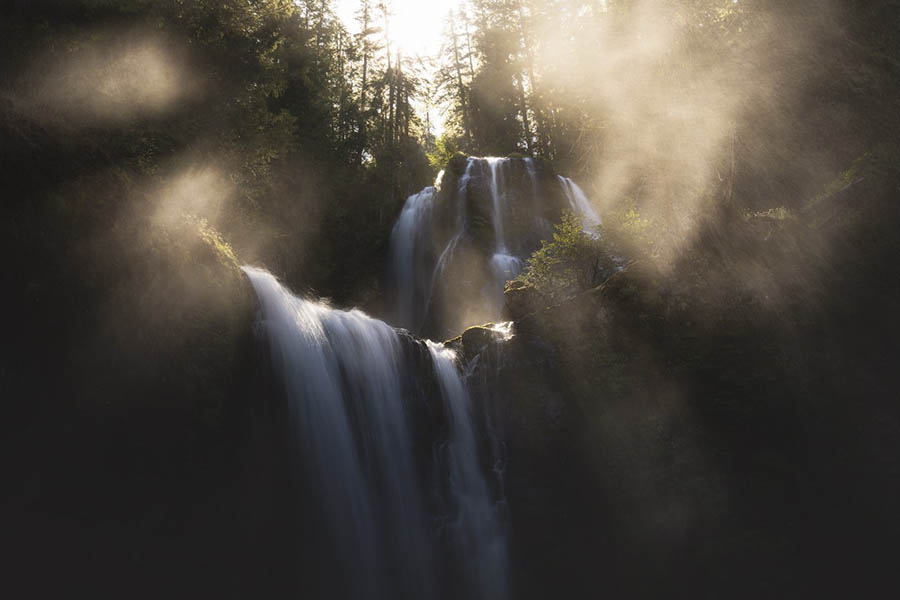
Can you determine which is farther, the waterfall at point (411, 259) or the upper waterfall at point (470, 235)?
the waterfall at point (411, 259)

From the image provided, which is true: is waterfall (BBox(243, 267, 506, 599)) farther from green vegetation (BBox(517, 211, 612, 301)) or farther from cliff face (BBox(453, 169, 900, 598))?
green vegetation (BBox(517, 211, 612, 301))

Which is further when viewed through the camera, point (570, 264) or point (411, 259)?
point (411, 259)

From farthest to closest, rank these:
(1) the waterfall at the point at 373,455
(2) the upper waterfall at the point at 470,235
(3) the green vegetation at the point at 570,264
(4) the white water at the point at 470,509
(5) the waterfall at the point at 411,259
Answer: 1. (5) the waterfall at the point at 411,259
2. (2) the upper waterfall at the point at 470,235
3. (3) the green vegetation at the point at 570,264
4. (4) the white water at the point at 470,509
5. (1) the waterfall at the point at 373,455

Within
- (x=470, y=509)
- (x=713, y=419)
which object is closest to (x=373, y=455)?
(x=470, y=509)

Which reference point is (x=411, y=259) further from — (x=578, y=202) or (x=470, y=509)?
(x=470, y=509)

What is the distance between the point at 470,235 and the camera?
76.1ft

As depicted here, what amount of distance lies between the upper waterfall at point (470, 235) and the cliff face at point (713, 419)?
7.71 metres

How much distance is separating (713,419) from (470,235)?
1282 centimetres

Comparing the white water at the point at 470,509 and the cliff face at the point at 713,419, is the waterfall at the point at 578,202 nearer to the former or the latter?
the cliff face at the point at 713,419

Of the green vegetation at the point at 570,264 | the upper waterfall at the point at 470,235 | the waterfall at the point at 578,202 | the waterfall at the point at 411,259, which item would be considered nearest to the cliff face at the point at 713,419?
the green vegetation at the point at 570,264

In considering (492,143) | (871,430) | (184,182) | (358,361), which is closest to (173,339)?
(358,361)

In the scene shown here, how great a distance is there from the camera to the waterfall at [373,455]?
10391mm

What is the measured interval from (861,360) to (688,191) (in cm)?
595

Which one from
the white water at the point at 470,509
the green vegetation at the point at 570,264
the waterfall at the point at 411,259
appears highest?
the waterfall at the point at 411,259
